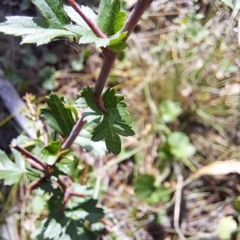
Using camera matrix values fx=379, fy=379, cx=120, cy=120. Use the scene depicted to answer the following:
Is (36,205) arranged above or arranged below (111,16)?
below

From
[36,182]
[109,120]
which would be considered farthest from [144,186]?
[109,120]

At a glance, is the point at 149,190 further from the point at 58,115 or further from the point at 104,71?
the point at 104,71

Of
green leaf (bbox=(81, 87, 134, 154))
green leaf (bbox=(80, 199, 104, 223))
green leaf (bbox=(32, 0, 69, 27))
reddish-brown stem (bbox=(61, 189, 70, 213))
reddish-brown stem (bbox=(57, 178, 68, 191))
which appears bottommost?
green leaf (bbox=(80, 199, 104, 223))

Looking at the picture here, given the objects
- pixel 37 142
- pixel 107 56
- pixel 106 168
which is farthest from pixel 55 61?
pixel 107 56

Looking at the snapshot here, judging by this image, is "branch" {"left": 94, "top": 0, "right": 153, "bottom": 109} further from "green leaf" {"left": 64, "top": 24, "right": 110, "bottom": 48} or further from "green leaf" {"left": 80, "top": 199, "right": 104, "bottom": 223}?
"green leaf" {"left": 80, "top": 199, "right": 104, "bottom": 223}

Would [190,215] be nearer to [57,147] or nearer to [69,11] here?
[57,147]

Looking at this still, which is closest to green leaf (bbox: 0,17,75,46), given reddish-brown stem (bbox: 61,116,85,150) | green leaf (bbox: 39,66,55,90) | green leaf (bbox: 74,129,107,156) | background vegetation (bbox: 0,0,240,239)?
reddish-brown stem (bbox: 61,116,85,150)
